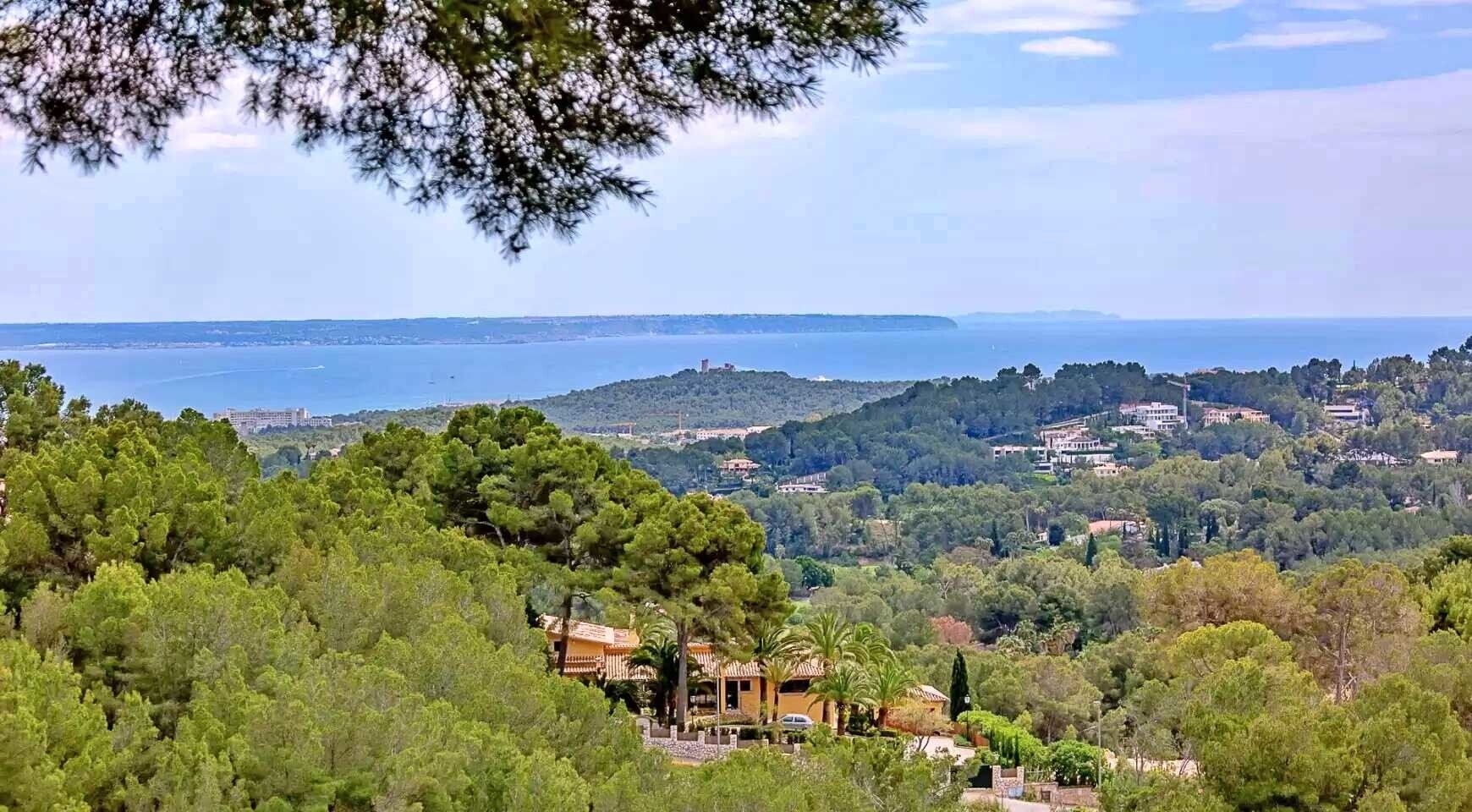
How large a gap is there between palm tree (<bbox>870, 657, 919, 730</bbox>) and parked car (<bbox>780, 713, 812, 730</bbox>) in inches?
39.1

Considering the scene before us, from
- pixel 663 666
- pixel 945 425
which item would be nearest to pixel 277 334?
pixel 663 666

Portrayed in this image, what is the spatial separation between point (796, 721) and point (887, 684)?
75.3 inches

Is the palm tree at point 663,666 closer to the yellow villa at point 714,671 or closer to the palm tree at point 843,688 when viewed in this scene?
the yellow villa at point 714,671

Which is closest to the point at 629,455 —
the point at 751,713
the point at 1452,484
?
the point at 1452,484

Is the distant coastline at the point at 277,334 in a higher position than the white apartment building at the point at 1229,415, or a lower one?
higher

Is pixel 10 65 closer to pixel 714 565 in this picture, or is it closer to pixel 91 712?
pixel 91 712

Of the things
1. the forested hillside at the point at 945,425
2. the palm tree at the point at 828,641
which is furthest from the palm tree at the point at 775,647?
the forested hillside at the point at 945,425

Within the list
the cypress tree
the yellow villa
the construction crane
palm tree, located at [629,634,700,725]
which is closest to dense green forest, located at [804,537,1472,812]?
the cypress tree

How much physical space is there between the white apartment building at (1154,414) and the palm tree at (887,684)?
78.9 meters

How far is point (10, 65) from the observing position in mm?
4176

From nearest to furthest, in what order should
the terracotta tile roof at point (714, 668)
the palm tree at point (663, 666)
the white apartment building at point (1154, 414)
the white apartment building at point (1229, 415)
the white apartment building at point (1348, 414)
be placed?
the palm tree at point (663, 666)
the terracotta tile roof at point (714, 668)
the white apartment building at point (1348, 414)
the white apartment building at point (1229, 415)
the white apartment building at point (1154, 414)

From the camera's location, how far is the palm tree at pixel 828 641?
19547mm

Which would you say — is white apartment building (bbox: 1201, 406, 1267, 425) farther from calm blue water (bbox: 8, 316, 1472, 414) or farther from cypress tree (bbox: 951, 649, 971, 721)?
cypress tree (bbox: 951, 649, 971, 721)

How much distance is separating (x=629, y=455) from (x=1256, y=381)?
169 ft
